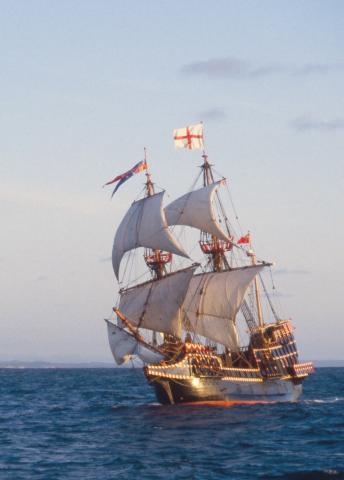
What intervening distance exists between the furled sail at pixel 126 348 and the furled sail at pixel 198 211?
12883 mm

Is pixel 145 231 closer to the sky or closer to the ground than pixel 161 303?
closer to the sky

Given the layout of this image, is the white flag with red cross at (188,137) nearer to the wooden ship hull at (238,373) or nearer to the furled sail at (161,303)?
the furled sail at (161,303)

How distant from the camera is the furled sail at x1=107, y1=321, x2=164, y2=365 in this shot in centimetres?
6200

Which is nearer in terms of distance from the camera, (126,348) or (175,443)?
(175,443)

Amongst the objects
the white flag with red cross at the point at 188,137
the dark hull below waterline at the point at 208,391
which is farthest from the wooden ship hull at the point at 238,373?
the white flag with red cross at the point at 188,137

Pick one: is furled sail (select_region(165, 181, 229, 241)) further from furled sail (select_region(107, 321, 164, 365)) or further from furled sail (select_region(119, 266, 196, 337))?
furled sail (select_region(107, 321, 164, 365))

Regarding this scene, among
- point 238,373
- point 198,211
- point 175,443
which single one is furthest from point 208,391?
point 175,443

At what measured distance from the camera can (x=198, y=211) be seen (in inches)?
2788

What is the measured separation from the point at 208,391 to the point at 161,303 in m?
8.62

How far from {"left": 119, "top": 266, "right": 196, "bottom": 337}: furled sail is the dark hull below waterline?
210 inches

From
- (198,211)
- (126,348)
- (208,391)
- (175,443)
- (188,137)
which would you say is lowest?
(175,443)

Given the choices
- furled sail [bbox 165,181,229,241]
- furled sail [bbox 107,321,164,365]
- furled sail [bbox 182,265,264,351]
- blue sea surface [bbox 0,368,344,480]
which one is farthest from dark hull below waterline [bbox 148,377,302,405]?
furled sail [bbox 165,181,229,241]

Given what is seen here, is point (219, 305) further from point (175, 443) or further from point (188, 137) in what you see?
point (175, 443)

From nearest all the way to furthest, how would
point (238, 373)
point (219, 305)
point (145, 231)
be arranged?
point (238, 373), point (145, 231), point (219, 305)
